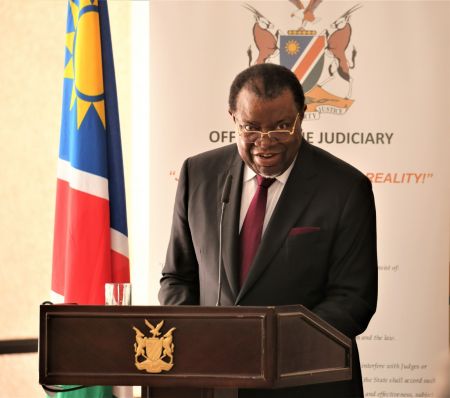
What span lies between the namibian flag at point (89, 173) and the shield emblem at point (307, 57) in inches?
40.6

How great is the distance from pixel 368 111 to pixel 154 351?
282 centimetres

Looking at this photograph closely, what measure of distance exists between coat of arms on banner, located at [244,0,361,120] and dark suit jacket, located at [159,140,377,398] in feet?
5.44

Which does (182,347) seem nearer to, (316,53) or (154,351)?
(154,351)

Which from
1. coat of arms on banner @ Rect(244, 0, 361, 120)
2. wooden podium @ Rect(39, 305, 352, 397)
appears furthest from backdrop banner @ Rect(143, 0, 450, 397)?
wooden podium @ Rect(39, 305, 352, 397)

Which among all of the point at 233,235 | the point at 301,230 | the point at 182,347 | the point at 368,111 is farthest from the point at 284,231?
the point at 368,111

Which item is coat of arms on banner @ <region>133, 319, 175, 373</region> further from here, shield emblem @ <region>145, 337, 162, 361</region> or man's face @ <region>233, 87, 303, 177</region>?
man's face @ <region>233, 87, 303, 177</region>

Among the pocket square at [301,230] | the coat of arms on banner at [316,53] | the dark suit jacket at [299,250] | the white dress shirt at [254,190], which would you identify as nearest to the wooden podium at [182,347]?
the dark suit jacket at [299,250]

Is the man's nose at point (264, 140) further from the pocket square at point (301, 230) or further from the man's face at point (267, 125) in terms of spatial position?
the pocket square at point (301, 230)

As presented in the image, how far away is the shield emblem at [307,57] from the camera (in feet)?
15.1

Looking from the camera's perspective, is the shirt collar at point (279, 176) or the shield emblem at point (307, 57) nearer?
the shirt collar at point (279, 176)

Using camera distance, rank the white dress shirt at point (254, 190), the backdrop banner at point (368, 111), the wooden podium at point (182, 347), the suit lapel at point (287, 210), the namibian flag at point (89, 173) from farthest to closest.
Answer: the backdrop banner at point (368, 111) < the namibian flag at point (89, 173) < the white dress shirt at point (254, 190) < the suit lapel at point (287, 210) < the wooden podium at point (182, 347)

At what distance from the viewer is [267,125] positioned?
269 centimetres

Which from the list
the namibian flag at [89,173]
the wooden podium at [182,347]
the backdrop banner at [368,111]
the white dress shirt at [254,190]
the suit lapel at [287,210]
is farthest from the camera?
the backdrop banner at [368,111]

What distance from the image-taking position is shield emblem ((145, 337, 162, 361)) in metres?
2.10
